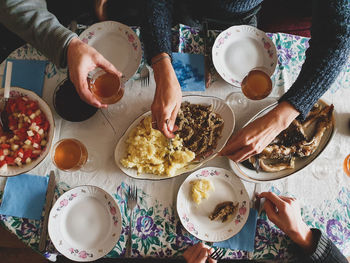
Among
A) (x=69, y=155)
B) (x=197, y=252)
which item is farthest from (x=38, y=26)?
(x=197, y=252)

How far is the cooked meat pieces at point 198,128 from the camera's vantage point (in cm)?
128

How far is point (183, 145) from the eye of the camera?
1.29 metres

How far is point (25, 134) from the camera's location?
3.98ft

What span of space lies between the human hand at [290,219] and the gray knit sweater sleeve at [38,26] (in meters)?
1.15

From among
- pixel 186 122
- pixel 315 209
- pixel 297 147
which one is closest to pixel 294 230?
pixel 315 209

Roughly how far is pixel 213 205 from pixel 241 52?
79 centimetres

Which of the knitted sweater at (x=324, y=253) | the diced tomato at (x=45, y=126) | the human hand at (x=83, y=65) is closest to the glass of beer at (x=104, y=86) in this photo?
the human hand at (x=83, y=65)

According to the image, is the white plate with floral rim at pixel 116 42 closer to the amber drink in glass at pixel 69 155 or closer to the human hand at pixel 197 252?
the amber drink in glass at pixel 69 155

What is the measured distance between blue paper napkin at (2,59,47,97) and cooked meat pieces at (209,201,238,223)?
1018mm

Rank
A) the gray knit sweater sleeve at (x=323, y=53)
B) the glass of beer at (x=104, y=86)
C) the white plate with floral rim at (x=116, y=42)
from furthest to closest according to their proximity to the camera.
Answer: the white plate with floral rim at (x=116, y=42)
the glass of beer at (x=104, y=86)
the gray knit sweater sleeve at (x=323, y=53)

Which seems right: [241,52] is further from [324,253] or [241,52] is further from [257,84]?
[324,253]

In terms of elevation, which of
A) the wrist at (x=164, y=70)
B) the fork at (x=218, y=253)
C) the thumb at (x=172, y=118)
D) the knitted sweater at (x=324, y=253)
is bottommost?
the fork at (x=218, y=253)

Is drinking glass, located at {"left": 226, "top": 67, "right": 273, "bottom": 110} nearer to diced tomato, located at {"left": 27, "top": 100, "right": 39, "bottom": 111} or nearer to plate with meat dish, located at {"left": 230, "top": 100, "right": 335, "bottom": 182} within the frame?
plate with meat dish, located at {"left": 230, "top": 100, "right": 335, "bottom": 182}

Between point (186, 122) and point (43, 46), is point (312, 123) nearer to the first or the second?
point (186, 122)
